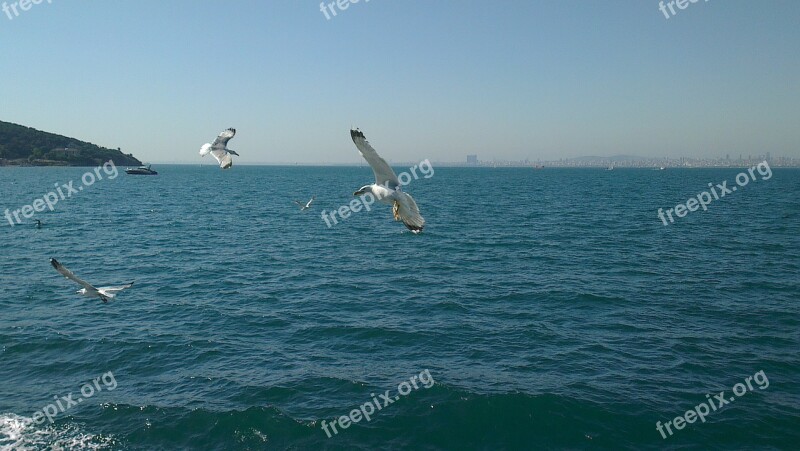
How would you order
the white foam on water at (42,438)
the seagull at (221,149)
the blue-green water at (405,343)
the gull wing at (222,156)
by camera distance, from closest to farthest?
the white foam on water at (42,438) → the blue-green water at (405,343) → the gull wing at (222,156) → the seagull at (221,149)

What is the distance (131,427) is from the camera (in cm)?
1608

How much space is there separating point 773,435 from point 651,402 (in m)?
3.24

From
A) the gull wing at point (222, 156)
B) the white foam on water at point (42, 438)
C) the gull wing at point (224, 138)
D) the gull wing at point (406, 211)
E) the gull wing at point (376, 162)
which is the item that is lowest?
the white foam on water at point (42, 438)

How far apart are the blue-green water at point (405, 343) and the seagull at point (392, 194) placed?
6.64 meters

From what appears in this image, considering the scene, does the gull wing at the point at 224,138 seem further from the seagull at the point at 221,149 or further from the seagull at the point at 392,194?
the seagull at the point at 392,194

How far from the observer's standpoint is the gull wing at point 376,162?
39.3ft

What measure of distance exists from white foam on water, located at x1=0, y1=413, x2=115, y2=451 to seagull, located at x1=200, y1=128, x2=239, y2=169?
9364 mm

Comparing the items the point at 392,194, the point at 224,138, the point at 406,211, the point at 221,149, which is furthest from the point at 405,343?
the point at 224,138

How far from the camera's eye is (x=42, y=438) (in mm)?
15461

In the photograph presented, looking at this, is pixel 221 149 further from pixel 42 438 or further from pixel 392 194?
pixel 42 438

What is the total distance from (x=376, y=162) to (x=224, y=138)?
10.9m

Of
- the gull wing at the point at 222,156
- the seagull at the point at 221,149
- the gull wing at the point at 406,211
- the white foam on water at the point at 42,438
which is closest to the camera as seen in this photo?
the gull wing at the point at 406,211

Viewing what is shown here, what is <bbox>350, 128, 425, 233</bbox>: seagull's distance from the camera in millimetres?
12914

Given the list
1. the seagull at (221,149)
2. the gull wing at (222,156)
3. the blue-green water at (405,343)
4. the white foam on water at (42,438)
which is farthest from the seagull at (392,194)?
the white foam on water at (42,438)
